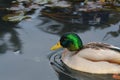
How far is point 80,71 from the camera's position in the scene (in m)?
4.43

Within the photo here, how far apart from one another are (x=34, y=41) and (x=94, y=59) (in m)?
1.09

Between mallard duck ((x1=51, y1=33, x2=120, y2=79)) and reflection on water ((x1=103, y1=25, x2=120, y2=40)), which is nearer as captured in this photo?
mallard duck ((x1=51, y1=33, x2=120, y2=79))

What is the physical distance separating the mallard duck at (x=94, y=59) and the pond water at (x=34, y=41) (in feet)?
0.89

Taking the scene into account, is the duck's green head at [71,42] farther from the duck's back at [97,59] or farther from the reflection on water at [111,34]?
the reflection on water at [111,34]

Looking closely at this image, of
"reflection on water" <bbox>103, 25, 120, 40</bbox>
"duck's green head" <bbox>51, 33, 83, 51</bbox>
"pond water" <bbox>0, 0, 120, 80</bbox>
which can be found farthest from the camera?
"reflection on water" <bbox>103, 25, 120, 40</bbox>

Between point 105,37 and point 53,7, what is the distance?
1.33m

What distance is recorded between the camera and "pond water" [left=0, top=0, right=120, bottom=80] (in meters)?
4.43

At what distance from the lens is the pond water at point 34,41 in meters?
4.43

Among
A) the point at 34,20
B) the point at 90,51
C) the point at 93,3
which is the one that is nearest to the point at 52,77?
the point at 90,51

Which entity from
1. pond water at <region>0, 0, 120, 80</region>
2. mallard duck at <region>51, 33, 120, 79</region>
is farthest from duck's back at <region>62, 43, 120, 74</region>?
pond water at <region>0, 0, 120, 80</region>

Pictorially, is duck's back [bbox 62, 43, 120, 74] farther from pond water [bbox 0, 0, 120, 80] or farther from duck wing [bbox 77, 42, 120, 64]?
pond water [bbox 0, 0, 120, 80]

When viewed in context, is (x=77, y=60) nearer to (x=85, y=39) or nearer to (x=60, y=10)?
(x=85, y=39)

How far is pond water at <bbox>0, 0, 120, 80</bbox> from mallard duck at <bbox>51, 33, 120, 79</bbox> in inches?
10.7

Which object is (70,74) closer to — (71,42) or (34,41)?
(71,42)
